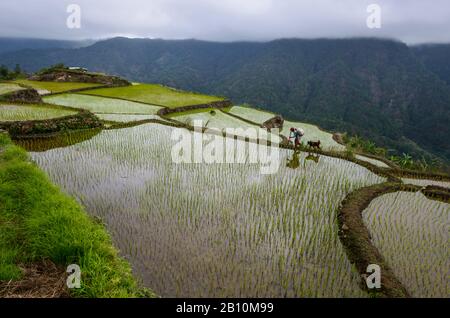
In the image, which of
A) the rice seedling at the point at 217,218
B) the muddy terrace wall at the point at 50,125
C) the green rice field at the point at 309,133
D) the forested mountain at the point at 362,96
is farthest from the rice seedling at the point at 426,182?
the forested mountain at the point at 362,96

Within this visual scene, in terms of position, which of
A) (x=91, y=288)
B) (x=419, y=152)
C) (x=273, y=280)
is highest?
(x=91, y=288)

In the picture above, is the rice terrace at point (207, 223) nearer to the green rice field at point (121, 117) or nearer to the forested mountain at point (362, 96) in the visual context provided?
the green rice field at point (121, 117)

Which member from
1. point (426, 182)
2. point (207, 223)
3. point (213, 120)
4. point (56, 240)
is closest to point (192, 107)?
point (213, 120)

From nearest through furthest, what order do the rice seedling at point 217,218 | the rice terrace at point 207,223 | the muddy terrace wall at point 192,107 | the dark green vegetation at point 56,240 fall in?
the dark green vegetation at point 56,240 → the rice terrace at point 207,223 → the rice seedling at point 217,218 → the muddy terrace wall at point 192,107

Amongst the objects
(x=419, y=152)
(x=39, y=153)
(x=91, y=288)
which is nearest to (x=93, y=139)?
(x=39, y=153)

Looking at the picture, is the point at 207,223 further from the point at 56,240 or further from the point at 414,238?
the point at 414,238

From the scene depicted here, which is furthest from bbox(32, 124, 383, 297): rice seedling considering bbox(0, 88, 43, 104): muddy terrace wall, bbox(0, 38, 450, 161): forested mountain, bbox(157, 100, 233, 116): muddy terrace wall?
bbox(0, 38, 450, 161): forested mountain
